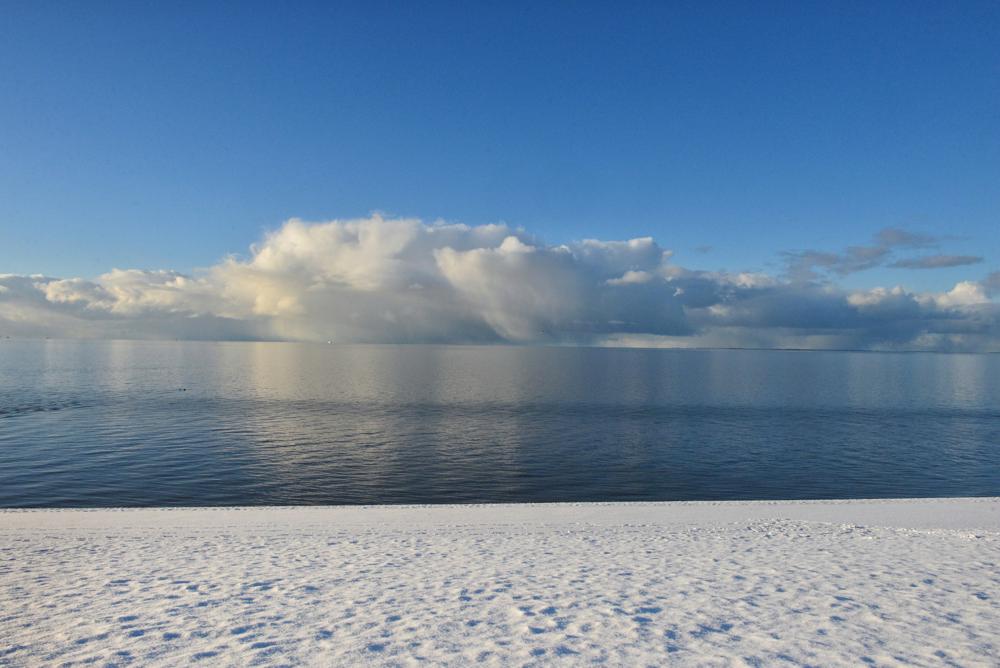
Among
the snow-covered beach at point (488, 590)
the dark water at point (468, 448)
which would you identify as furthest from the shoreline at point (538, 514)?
the dark water at point (468, 448)

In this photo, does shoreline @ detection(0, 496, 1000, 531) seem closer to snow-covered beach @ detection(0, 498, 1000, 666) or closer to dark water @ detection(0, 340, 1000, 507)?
snow-covered beach @ detection(0, 498, 1000, 666)

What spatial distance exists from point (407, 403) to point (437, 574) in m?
72.9

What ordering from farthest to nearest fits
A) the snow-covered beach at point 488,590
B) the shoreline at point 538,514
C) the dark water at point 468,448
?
the dark water at point 468,448
the shoreline at point 538,514
the snow-covered beach at point 488,590

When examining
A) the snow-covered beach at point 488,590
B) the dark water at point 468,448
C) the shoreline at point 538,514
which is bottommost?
the dark water at point 468,448

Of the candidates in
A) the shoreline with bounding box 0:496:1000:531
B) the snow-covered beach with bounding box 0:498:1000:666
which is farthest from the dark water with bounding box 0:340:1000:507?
the snow-covered beach with bounding box 0:498:1000:666

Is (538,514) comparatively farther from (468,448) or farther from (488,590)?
(468,448)

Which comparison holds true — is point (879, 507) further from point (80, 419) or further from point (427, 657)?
point (80, 419)

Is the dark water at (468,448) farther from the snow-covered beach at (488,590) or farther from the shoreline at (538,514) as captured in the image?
the snow-covered beach at (488,590)

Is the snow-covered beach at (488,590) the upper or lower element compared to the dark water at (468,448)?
upper

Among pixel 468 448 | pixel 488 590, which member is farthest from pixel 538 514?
pixel 468 448

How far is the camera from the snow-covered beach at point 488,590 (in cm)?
1213

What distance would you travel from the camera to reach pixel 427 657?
1169 cm

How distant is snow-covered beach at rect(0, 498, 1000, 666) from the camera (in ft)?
39.8

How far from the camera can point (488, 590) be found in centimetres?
1595
